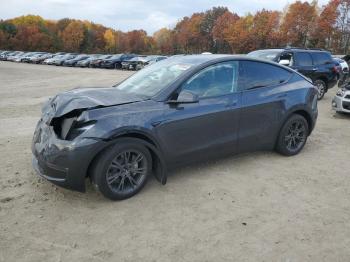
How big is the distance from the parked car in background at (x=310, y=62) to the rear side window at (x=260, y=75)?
6008 millimetres

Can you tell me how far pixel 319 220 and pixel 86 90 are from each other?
322cm

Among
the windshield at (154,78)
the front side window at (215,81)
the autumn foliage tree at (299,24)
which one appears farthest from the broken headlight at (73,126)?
the autumn foliage tree at (299,24)

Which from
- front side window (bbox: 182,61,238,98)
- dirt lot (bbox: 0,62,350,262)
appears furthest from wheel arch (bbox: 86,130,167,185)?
front side window (bbox: 182,61,238,98)

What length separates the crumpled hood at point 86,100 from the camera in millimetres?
4352

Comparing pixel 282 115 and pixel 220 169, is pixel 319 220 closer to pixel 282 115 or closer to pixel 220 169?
pixel 220 169

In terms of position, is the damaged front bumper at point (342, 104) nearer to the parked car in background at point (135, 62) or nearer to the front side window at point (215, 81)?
the front side window at point (215, 81)

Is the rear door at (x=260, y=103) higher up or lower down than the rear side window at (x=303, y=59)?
lower down

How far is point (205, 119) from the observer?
493cm

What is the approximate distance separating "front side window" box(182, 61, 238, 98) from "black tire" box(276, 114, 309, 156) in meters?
1.27

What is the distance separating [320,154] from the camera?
631 cm

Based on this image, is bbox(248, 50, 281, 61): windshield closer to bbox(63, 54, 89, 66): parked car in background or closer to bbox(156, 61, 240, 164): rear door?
bbox(156, 61, 240, 164): rear door

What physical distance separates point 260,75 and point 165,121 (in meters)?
1.89

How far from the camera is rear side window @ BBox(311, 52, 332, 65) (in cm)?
1276

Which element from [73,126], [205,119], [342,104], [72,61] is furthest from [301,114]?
[72,61]
